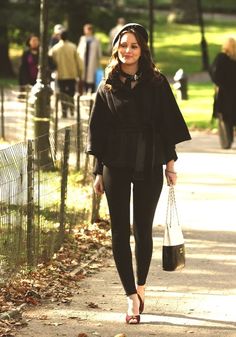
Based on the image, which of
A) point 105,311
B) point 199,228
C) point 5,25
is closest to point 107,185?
point 105,311

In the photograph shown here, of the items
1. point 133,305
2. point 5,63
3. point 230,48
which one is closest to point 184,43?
point 5,63

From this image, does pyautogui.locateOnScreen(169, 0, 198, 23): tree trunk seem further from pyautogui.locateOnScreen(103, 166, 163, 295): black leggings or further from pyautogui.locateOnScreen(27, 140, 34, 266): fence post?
pyautogui.locateOnScreen(103, 166, 163, 295): black leggings

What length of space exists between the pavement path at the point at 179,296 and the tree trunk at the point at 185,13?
43.4m

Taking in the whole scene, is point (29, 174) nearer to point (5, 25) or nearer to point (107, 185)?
point (107, 185)

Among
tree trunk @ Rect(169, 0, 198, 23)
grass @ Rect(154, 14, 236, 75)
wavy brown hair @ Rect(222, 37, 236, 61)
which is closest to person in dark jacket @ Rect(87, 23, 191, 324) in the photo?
wavy brown hair @ Rect(222, 37, 236, 61)

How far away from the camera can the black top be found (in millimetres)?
7777

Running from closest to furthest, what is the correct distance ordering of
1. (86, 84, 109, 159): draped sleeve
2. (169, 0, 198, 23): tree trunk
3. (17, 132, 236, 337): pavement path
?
(17, 132, 236, 337): pavement path
(86, 84, 109, 159): draped sleeve
(169, 0, 198, 23): tree trunk

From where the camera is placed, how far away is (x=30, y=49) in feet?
76.6

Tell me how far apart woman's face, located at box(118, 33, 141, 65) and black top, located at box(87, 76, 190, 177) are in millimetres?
152

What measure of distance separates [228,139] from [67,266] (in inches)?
362

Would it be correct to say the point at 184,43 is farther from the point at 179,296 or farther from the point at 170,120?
the point at 170,120

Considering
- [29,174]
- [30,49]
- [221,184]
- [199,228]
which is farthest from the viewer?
[30,49]

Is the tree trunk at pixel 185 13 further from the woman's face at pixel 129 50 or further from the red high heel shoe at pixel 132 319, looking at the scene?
the red high heel shoe at pixel 132 319

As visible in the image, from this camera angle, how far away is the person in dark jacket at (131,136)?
25.5 ft
